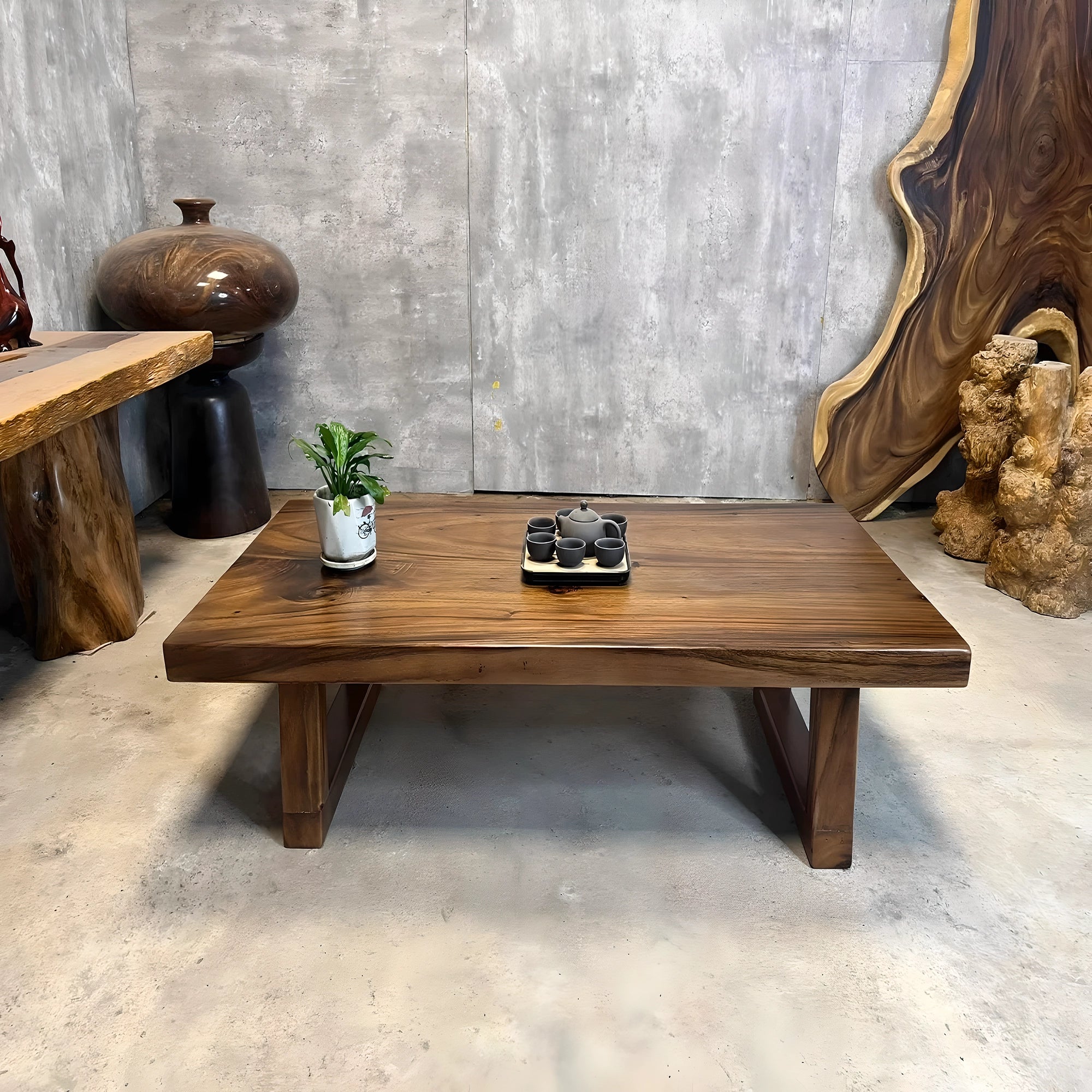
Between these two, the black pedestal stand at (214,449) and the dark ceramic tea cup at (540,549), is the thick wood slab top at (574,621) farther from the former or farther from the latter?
the black pedestal stand at (214,449)

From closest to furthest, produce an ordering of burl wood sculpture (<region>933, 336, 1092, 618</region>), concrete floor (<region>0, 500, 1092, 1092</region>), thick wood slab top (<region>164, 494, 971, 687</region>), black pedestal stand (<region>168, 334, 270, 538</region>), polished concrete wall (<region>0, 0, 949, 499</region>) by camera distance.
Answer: concrete floor (<region>0, 500, 1092, 1092</region>)
thick wood slab top (<region>164, 494, 971, 687</region>)
burl wood sculpture (<region>933, 336, 1092, 618</region>)
black pedestal stand (<region>168, 334, 270, 538</region>)
polished concrete wall (<region>0, 0, 949, 499</region>)

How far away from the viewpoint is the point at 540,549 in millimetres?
1844

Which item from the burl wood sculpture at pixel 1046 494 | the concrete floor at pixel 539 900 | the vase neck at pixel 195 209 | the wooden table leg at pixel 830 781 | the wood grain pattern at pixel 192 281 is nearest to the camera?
the concrete floor at pixel 539 900

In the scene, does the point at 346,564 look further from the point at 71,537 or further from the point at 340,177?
the point at 340,177

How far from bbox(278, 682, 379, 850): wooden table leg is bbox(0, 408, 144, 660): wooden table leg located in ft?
3.21

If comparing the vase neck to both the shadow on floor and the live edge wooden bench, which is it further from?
the shadow on floor

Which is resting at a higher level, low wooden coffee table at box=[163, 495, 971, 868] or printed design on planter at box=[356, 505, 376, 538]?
printed design on planter at box=[356, 505, 376, 538]

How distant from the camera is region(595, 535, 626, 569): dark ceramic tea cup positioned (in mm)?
1819

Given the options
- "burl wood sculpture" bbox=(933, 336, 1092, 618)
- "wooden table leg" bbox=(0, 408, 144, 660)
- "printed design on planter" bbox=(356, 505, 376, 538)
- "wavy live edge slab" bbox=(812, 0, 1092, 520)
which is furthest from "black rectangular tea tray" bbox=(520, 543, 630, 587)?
"wavy live edge slab" bbox=(812, 0, 1092, 520)

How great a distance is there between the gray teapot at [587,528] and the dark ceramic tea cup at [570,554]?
0.11 ft

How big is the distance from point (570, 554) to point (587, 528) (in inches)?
4.0

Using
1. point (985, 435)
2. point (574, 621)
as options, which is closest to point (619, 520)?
point (574, 621)

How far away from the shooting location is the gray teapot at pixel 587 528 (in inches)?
74.5

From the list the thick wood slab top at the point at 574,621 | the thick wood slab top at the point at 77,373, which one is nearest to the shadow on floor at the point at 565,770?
the thick wood slab top at the point at 574,621
